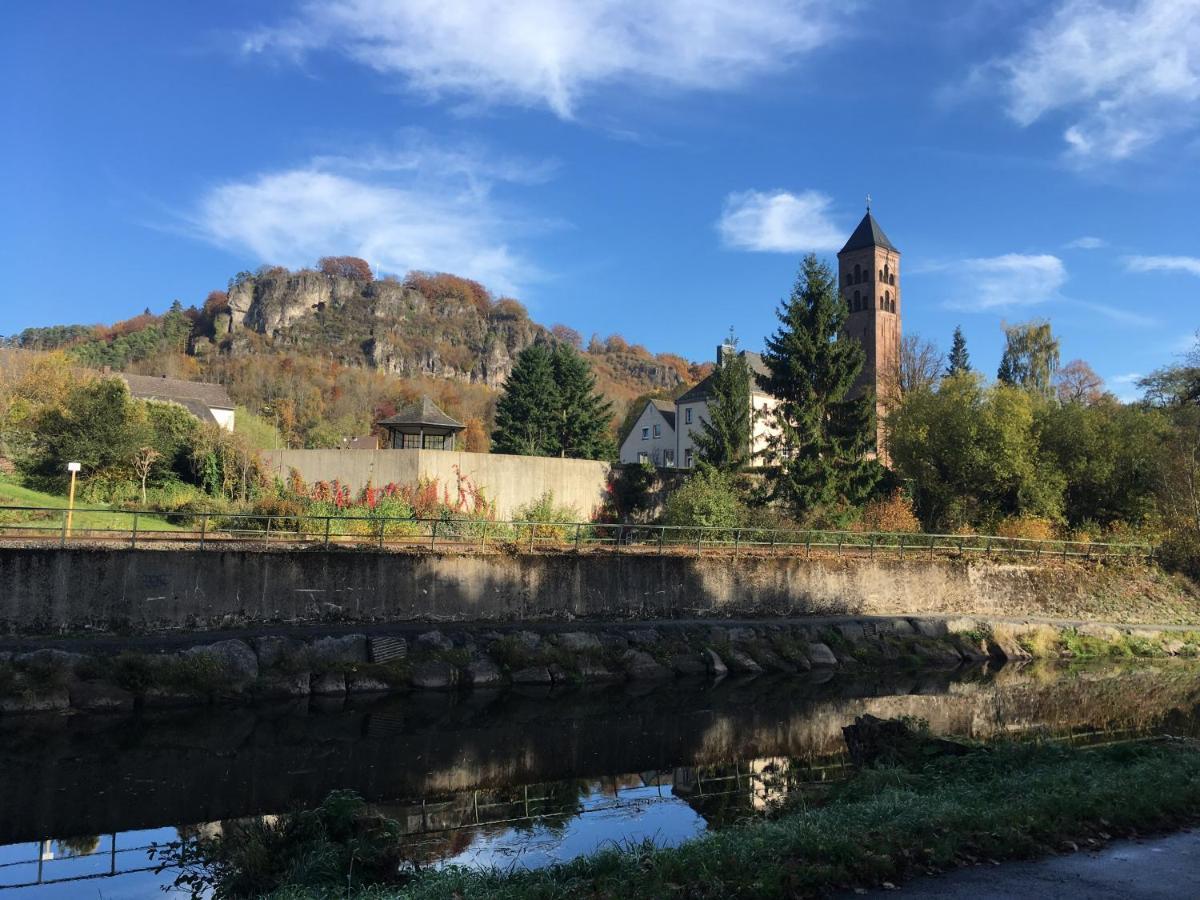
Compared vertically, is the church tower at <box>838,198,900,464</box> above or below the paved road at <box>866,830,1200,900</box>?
above

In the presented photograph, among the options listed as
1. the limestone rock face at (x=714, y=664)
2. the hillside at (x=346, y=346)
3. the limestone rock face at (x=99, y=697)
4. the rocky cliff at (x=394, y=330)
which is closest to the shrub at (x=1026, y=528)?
the limestone rock face at (x=714, y=664)

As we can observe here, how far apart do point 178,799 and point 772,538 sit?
69.6 ft

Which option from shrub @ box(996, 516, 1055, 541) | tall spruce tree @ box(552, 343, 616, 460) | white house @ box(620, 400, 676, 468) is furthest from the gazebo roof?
white house @ box(620, 400, 676, 468)

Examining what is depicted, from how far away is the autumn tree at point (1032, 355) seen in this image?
57.8 m

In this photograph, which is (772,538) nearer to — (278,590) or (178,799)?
(278,590)

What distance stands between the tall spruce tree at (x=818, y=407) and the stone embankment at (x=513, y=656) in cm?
845

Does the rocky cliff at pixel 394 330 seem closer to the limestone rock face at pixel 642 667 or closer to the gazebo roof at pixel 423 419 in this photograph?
the gazebo roof at pixel 423 419

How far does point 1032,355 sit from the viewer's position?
58.2 m

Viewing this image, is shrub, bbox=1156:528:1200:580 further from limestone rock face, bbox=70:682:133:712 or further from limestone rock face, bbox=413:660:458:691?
limestone rock face, bbox=70:682:133:712

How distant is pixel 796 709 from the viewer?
63.2 feet

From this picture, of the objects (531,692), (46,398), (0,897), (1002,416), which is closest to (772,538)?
(531,692)

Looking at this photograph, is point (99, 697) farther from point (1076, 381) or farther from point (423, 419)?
point (1076, 381)

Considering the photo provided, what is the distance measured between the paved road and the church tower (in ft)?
201

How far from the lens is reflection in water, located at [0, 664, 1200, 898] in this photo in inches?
406
